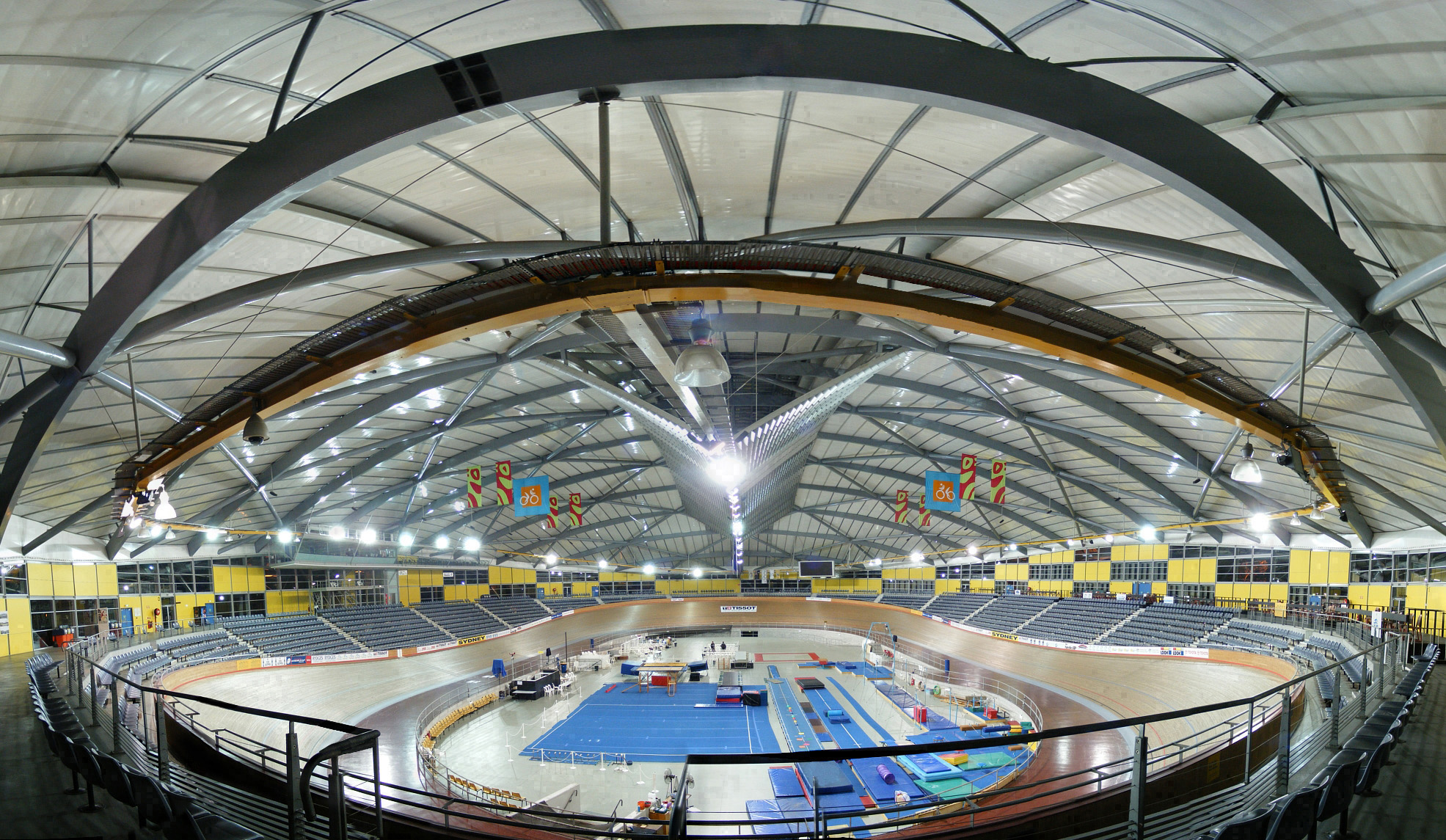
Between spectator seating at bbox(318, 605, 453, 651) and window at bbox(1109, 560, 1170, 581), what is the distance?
4878 cm

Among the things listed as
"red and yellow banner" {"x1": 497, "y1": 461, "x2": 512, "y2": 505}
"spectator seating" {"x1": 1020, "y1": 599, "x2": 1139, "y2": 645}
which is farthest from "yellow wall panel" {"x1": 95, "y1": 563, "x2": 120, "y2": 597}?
"spectator seating" {"x1": 1020, "y1": 599, "x2": 1139, "y2": 645}

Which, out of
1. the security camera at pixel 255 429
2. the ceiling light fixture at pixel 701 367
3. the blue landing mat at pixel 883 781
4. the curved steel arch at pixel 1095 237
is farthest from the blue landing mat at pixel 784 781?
the curved steel arch at pixel 1095 237

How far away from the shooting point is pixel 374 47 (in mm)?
6797

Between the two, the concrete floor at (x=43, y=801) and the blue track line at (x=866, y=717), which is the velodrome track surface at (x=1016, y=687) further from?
the concrete floor at (x=43, y=801)

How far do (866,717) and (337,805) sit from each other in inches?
1245

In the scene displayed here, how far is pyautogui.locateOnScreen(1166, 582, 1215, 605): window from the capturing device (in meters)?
38.1

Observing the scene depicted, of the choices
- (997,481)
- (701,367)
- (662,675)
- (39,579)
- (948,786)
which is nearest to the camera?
(701,367)

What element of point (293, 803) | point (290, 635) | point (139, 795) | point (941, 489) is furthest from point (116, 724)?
point (290, 635)

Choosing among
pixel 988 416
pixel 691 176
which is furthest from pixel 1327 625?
pixel 691 176

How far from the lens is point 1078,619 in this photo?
41.3m

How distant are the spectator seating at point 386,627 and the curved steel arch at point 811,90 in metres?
40.9

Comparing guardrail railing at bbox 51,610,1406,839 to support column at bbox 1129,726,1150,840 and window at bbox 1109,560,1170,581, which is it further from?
window at bbox 1109,560,1170,581

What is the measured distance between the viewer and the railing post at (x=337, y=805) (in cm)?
480

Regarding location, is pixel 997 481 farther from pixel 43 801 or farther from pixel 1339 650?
pixel 43 801
